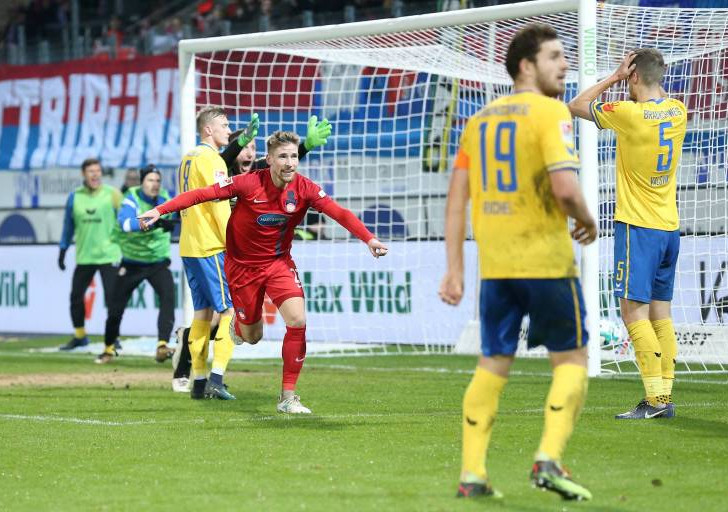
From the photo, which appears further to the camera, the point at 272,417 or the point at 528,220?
the point at 272,417

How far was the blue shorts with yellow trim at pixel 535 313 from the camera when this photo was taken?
18.4ft

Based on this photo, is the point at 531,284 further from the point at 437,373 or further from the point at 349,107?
the point at 349,107

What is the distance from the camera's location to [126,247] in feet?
47.4

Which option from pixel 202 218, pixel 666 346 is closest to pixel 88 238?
pixel 202 218

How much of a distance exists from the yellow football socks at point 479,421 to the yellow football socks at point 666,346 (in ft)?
→ 11.3

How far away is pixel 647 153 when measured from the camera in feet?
28.4

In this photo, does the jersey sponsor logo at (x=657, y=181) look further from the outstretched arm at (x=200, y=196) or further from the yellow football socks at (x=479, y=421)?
the yellow football socks at (x=479, y=421)

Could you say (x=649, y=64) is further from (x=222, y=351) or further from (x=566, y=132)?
(x=222, y=351)

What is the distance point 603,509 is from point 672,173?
12.8 ft

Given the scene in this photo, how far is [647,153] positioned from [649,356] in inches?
53.6

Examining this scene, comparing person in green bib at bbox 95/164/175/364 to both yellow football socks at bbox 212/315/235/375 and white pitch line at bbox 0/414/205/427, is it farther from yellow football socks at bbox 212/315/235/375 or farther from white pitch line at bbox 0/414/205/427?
white pitch line at bbox 0/414/205/427

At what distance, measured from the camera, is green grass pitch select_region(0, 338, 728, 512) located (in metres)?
5.81

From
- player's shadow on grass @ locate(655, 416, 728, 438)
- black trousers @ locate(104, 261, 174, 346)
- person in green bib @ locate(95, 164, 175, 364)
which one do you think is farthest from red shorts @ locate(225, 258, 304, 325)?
black trousers @ locate(104, 261, 174, 346)

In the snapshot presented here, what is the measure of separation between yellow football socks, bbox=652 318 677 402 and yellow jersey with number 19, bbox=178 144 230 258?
142 inches
